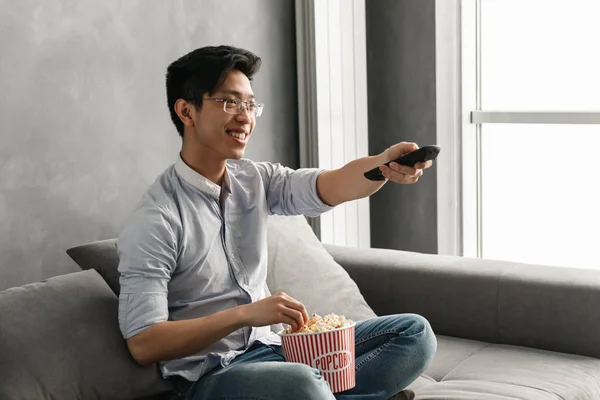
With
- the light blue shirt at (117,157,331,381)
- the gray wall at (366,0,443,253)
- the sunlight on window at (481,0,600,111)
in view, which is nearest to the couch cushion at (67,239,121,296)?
the light blue shirt at (117,157,331,381)

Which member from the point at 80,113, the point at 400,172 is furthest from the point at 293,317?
the point at 80,113

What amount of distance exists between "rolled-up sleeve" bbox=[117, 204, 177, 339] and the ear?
9.1 inches

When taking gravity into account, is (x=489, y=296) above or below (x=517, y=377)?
above

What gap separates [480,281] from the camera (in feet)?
8.55

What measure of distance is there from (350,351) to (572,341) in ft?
2.89

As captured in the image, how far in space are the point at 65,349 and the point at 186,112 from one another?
60 centimetres

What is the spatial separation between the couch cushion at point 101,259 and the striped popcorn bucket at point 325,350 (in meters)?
0.60

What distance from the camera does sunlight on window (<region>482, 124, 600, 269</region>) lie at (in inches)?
133

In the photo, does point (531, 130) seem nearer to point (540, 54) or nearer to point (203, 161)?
point (540, 54)

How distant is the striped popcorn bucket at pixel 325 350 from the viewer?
70.4 inches

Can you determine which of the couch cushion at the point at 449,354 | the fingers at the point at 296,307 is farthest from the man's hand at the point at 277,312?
the couch cushion at the point at 449,354

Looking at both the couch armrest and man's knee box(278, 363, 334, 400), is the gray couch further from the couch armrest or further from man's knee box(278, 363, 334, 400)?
man's knee box(278, 363, 334, 400)

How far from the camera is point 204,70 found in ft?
6.75

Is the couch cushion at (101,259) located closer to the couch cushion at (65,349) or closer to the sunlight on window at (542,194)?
the couch cushion at (65,349)
